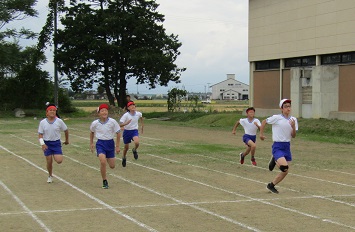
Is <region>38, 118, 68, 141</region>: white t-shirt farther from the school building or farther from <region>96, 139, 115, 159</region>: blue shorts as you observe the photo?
the school building

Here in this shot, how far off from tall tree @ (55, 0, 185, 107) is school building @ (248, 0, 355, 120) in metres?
11.5

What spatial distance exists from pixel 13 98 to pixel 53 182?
45.8 m

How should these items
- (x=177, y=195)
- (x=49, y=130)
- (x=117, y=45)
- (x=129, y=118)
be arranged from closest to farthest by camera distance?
(x=177, y=195) < (x=49, y=130) < (x=129, y=118) < (x=117, y=45)

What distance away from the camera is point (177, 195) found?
11406 mm

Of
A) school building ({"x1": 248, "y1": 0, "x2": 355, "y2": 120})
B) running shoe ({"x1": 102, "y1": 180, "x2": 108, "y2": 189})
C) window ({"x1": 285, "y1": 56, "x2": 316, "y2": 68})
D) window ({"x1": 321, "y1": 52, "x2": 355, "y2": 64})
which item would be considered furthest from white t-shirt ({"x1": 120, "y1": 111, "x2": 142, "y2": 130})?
window ({"x1": 285, "y1": 56, "x2": 316, "y2": 68})

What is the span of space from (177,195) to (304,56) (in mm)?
28481

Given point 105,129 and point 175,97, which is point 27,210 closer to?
point 105,129

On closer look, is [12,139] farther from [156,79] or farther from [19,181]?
[156,79]

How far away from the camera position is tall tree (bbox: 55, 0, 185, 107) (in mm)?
51312

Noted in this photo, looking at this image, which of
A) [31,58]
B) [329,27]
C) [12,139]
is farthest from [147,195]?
[31,58]

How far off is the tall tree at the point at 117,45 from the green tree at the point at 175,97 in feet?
4.53

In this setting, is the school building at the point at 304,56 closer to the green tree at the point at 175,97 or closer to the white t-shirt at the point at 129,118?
the green tree at the point at 175,97

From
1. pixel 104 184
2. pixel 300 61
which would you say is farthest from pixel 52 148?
pixel 300 61

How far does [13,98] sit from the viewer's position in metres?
56.7
